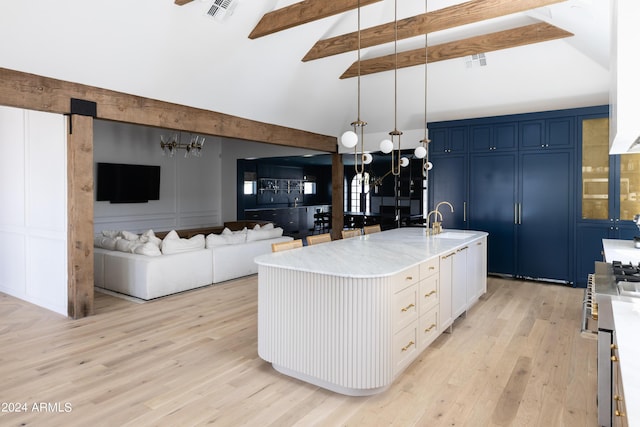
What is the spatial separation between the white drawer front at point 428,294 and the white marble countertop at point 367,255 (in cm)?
21

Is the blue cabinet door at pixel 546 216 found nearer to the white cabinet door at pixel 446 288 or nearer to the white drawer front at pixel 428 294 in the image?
the white cabinet door at pixel 446 288

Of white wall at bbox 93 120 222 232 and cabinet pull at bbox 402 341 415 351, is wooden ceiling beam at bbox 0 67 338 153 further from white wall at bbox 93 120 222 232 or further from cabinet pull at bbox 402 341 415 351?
cabinet pull at bbox 402 341 415 351

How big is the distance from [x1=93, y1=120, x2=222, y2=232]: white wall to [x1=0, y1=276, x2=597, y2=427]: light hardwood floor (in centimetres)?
415

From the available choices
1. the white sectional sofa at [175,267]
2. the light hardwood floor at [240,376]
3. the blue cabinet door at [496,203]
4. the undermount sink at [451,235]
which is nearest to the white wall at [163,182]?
the white sectional sofa at [175,267]

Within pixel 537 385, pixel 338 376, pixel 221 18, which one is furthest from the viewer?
pixel 221 18

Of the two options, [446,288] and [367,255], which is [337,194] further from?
[367,255]

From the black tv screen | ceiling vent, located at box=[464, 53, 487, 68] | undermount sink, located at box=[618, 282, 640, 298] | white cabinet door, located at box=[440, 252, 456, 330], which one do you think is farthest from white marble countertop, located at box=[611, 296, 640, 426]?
the black tv screen

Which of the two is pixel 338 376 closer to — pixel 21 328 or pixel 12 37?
pixel 21 328

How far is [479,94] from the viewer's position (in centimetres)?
624

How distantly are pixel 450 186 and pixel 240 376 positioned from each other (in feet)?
16.0

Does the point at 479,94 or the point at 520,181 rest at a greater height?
the point at 479,94

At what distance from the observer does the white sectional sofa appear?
481cm

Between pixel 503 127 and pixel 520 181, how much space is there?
0.87 metres

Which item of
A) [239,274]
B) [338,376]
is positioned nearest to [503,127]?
[239,274]
